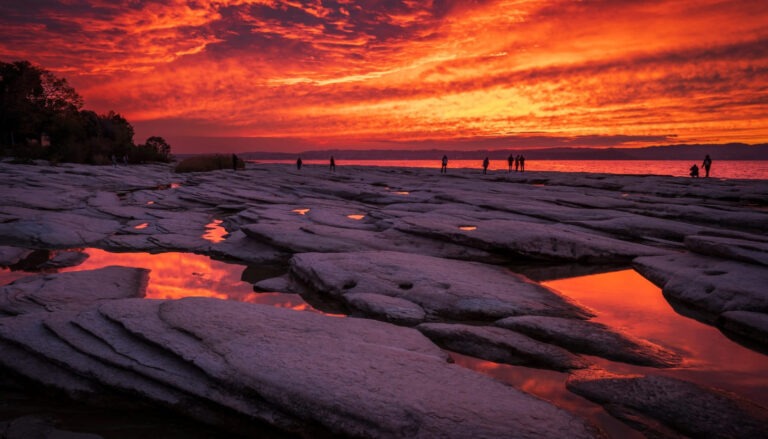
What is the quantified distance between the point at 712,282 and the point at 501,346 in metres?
5.21

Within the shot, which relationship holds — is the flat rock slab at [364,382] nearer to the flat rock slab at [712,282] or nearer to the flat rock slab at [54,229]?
the flat rock slab at [712,282]

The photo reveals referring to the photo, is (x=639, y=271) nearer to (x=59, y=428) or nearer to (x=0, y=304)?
(x=59, y=428)

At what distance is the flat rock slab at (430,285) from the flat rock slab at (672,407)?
237cm

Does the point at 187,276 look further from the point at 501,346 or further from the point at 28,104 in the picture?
the point at 28,104

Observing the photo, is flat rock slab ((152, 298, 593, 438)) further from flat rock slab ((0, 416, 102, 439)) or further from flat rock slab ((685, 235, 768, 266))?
flat rock slab ((685, 235, 768, 266))

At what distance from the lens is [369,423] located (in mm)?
3824

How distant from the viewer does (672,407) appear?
4508 millimetres

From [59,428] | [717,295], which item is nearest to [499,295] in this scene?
[717,295]

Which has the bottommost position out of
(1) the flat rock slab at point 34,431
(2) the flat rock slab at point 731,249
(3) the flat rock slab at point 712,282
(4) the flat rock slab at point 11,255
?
(1) the flat rock slab at point 34,431

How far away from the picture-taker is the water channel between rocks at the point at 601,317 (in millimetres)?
5172

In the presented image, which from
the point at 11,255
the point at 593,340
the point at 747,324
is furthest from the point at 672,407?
the point at 11,255

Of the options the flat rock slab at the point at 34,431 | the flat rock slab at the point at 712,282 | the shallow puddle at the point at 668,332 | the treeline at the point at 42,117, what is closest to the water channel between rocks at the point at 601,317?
the shallow puddle at the point at 668,332

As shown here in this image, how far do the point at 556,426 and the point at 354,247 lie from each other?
26.8 feet

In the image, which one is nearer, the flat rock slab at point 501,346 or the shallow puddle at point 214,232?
the flat rock slab at point 501,346
